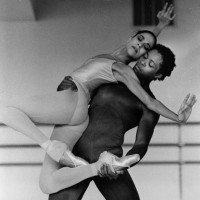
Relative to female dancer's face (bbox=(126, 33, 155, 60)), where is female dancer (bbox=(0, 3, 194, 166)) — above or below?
below

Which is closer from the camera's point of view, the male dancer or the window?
the male dancer

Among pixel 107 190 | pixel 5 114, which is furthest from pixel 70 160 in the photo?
pixel 5 114

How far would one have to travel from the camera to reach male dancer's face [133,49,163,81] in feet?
6.15

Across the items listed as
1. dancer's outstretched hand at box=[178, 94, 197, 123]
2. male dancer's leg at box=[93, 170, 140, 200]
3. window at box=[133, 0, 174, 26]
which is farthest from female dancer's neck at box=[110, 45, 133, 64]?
male dancer's leg at box=[93, 170, 140, 200]

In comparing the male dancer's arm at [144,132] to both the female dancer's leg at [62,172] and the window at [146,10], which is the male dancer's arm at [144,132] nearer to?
the female dancer's leg at [62,172]

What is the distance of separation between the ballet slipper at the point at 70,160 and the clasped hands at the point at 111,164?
0.20 ft

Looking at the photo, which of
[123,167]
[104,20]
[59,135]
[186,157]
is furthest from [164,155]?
[104,20]

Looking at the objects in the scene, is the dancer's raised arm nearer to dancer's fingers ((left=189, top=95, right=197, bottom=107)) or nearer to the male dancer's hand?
dancer's fingers ((left=189, top=95, right=197, bottom=107))

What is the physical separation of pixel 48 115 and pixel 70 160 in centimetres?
16

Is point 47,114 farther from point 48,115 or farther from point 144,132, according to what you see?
point 144,132

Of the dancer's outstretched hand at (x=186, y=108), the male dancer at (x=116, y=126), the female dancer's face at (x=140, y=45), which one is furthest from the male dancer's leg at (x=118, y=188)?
the female dancer's face at (x=140, y=45)

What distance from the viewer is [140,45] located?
6.19ft

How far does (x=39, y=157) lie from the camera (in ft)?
6.25

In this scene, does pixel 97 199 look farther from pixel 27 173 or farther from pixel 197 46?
pixel 197 46
